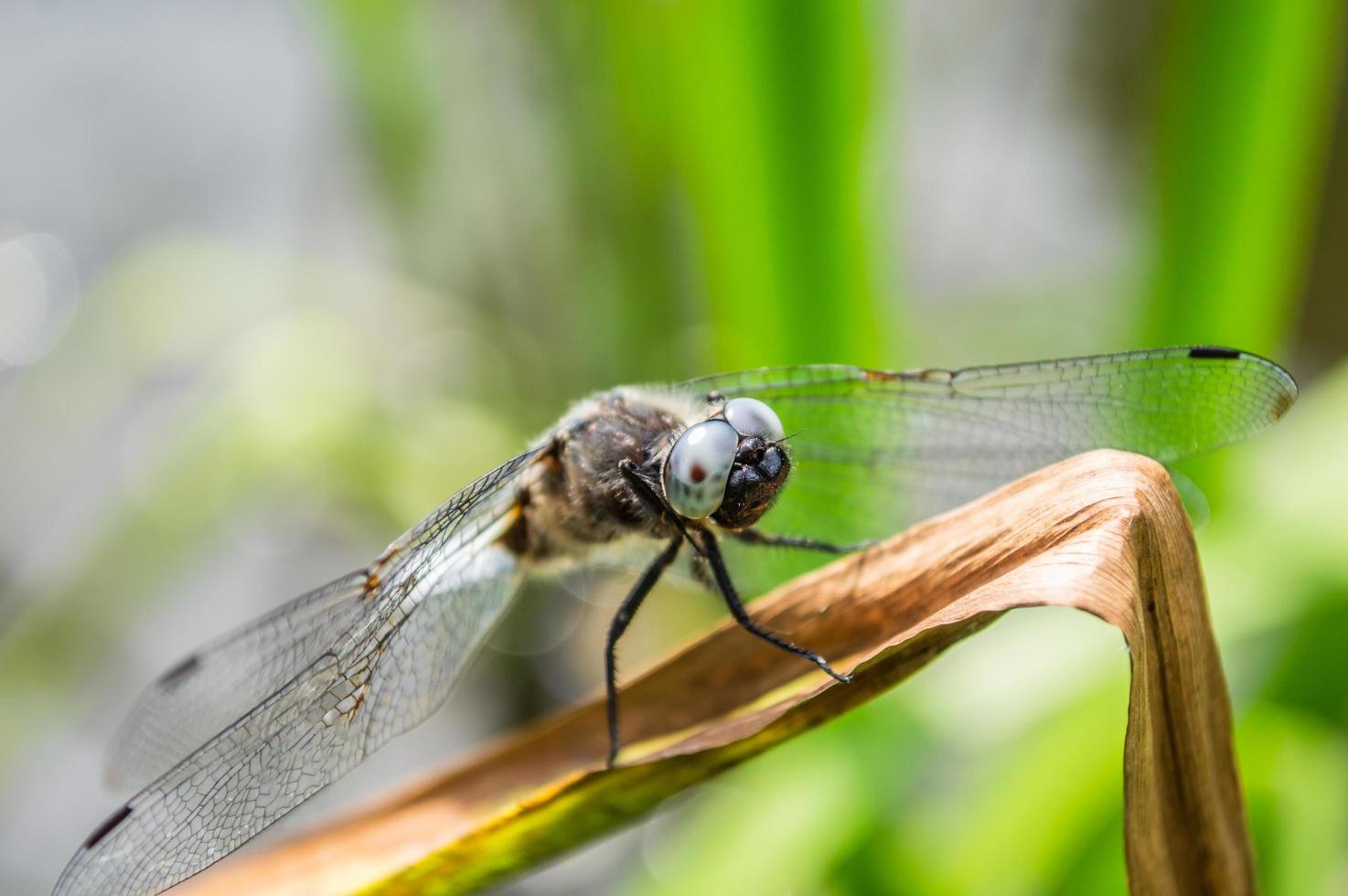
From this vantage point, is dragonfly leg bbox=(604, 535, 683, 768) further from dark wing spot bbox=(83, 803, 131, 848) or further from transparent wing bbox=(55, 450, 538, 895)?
dark wing spot bbox=(83, 803, 131, 848)

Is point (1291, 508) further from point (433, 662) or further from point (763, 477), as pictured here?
point (433, 662)

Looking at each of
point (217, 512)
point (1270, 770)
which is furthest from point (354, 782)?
point (1270, 770)

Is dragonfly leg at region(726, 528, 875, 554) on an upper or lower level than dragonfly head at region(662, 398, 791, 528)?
lower

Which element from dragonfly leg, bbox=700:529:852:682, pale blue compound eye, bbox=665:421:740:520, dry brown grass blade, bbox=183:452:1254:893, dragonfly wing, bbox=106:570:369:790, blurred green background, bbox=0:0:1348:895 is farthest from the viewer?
blurred green background, bbox=0:0:1348:895

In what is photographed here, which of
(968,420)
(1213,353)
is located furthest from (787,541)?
(1213,353)

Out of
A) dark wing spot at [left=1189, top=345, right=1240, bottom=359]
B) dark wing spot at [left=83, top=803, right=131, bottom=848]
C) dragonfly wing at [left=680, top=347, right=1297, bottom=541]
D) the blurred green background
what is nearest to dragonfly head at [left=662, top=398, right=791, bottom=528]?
dragonfly wing at [left=680, top=347, right=1297, bottom=541]

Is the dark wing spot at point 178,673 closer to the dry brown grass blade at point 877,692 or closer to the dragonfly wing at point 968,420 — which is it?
the dry brown grass blade at point 877,692

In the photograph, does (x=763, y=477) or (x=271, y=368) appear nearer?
(x=763, y=477)
